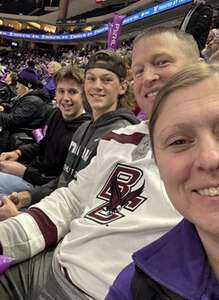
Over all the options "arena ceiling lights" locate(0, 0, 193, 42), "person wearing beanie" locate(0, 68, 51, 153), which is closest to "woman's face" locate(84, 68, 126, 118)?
"person wearing beanie" locate(0, 68, 51, 153)

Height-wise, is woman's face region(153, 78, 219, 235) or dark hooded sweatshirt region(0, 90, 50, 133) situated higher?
woman's face region(153, 78, 219, 235)

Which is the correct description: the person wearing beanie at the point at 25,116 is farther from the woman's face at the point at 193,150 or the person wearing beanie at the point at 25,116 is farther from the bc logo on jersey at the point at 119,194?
the woman's face at the point at 193,150

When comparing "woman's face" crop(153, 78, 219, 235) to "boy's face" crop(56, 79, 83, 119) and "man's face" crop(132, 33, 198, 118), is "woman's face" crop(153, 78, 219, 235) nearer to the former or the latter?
"man's face" crop(132, 33, 198, 118)

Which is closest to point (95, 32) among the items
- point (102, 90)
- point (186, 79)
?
point (102, 90)

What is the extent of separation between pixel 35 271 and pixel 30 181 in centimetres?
128

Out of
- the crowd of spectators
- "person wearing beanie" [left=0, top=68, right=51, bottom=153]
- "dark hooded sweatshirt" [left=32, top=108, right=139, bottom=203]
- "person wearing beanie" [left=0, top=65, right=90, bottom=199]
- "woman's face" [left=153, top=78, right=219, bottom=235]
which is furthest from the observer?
"person wearing beanie" [left=0, top=68, right=51, bottom=153]

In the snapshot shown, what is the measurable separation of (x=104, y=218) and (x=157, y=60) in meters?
0.62

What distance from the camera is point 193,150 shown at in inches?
28.8

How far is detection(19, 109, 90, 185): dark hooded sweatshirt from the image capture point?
2.58 metres

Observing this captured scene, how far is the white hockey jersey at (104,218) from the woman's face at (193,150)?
371mm

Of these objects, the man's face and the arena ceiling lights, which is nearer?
the man's face

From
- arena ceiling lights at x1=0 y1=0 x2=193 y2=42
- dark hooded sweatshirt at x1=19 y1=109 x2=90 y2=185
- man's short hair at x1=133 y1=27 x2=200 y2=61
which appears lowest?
dark hooded sweatshirt at x1=19 y1=109 x2=90 y2=185

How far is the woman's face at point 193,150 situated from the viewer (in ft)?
2.33

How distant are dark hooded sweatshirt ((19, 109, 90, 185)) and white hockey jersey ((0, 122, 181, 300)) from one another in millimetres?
992
